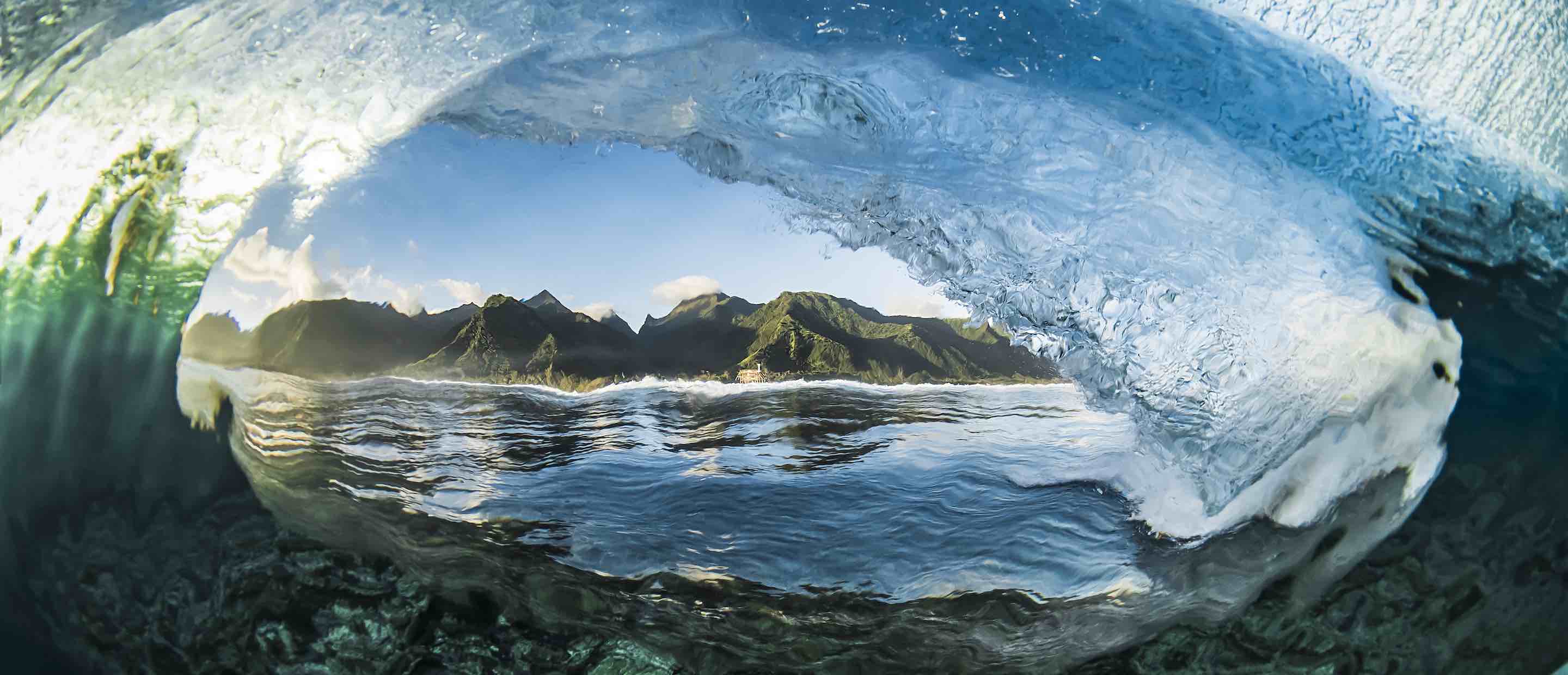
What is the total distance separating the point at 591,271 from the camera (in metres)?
0.73

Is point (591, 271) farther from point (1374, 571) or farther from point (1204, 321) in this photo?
point (1374, 571)

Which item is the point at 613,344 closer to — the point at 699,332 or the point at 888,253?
the point at 699,332

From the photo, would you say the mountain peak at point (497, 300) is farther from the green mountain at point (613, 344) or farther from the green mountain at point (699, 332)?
the green mountain at point (699, 332)

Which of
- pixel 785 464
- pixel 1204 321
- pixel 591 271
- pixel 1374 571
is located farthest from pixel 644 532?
pixel 1374 571

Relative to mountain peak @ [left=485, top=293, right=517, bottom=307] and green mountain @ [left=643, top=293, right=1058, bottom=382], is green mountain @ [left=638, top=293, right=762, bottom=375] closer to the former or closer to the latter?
green mountain @ [left=643, top=293, right=1058, bottom=382]

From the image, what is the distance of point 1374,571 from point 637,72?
0.72 m

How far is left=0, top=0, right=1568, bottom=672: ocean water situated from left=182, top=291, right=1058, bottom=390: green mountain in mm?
25

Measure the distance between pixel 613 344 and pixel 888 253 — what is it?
0.78 feet

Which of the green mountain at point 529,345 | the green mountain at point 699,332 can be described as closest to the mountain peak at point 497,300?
the green mountain at point 529,345

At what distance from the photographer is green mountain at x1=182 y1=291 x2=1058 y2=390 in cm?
70

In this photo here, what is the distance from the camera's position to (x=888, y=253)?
0.77 m

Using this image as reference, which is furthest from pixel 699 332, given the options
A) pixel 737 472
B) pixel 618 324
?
pixel 737 472

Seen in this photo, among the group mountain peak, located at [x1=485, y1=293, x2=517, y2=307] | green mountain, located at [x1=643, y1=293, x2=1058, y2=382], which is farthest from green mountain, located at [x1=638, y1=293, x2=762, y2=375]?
mountain peak, located at [x1=485, y1=293, x2=517, y2=307]

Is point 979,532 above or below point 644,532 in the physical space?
above
